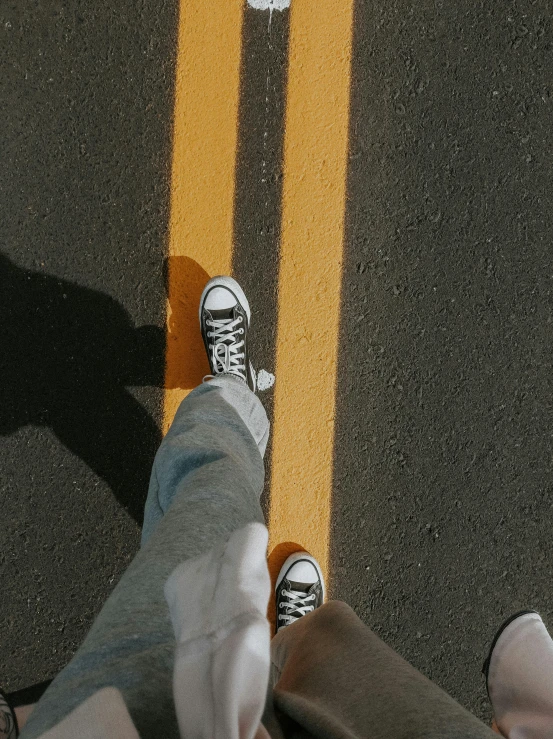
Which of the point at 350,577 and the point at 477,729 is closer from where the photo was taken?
the point at 477,729

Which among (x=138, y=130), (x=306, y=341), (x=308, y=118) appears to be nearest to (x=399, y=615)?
(x=306, y=341)

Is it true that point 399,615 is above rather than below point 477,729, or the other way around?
below

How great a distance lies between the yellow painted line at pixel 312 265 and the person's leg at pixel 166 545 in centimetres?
26

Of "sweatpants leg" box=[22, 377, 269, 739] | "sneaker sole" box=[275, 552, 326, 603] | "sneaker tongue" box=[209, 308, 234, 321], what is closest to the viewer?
"sweatpants leg" box=[22, 377, 269, 739]

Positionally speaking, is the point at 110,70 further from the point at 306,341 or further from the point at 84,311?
the point at 306,341

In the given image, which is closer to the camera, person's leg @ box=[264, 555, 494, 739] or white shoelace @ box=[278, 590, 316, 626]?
person's leg @ box=[264, 555, 494, 739]

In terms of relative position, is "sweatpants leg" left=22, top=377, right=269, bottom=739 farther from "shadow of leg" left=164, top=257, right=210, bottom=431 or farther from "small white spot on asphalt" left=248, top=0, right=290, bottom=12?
"small white spot on asphalt" left=248, top=0, right=290, bottom=12

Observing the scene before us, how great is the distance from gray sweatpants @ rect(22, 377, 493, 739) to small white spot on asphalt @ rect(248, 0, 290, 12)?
1347mm

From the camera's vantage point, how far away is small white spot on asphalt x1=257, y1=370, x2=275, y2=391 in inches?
75.0

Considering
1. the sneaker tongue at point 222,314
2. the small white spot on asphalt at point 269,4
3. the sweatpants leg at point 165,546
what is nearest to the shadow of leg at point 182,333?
the sneaker tongue at point 222,314

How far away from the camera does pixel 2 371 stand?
1809mm

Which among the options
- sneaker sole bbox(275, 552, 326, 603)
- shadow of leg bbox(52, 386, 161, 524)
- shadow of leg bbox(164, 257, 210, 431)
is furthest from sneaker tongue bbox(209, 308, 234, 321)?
sneaker sole bbox(275, 552, 326, 603)

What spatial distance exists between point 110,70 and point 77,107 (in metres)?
0.16

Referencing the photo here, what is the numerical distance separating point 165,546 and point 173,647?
19 centimetres
